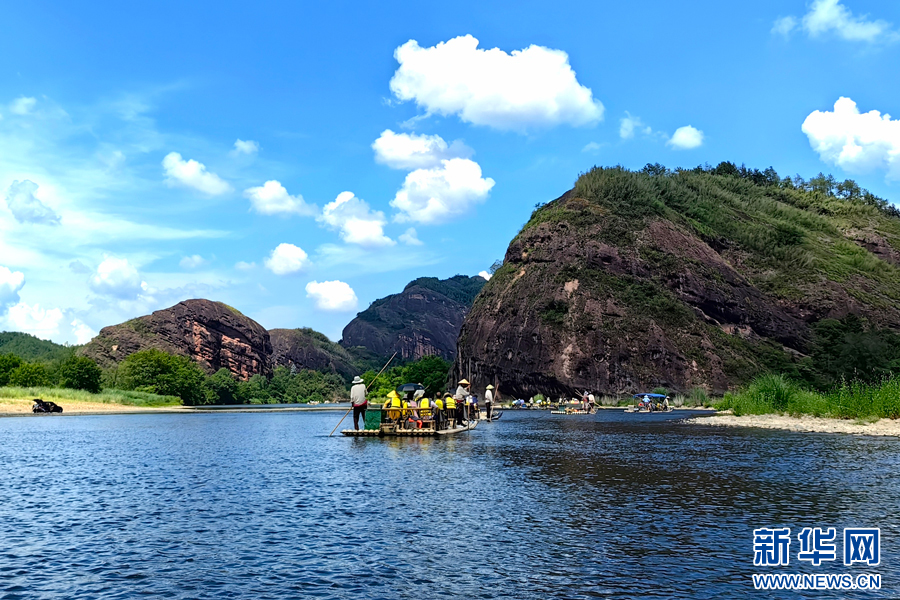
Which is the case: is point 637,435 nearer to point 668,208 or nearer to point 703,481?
point 703,481

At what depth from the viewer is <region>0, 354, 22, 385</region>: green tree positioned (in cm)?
11188

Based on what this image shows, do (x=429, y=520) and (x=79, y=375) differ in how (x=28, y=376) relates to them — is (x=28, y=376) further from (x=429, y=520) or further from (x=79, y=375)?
(x=429, y=520)

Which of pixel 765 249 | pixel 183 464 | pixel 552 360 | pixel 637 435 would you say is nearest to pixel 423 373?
pixel 552 360

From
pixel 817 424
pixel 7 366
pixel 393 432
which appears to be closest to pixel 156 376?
pixel 7 366

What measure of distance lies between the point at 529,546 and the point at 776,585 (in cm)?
414

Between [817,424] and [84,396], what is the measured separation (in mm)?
92704

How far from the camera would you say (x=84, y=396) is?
100m

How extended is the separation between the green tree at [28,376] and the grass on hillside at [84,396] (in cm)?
990

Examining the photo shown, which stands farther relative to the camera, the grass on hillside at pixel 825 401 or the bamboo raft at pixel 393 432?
the grass on hillside at pixel 825 401

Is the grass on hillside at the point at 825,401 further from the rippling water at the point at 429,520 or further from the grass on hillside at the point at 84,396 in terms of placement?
the grass on hillside at the point at 84,396

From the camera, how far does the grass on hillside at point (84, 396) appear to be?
293ft

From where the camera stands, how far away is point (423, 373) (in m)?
140

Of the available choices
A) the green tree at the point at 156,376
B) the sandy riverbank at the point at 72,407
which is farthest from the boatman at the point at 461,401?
the green tree at the point at 156,376

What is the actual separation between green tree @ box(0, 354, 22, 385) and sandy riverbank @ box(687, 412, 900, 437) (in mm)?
105873
